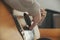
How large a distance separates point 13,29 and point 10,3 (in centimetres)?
9

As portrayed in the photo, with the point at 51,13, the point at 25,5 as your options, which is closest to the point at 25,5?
the point at 25,5

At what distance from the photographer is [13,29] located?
0.52m

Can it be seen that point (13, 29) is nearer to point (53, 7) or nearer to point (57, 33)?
point (57, 33)

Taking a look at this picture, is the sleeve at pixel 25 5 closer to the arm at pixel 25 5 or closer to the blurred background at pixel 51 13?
the arm at pixel 25 5

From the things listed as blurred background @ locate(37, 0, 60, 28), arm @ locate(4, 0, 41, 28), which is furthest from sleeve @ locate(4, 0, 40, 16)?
blurred background @ locate(37, 0, 60, 28)

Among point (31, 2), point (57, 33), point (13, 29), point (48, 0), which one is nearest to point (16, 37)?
point (13, 29)

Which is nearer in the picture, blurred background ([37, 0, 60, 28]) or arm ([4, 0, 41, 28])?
arm ([4, 0, 41, 28])

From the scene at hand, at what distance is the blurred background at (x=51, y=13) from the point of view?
4.87 feet

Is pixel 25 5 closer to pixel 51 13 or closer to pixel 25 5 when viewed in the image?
pixel 25 5

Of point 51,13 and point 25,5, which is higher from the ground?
point 25,5

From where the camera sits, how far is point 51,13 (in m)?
1.56

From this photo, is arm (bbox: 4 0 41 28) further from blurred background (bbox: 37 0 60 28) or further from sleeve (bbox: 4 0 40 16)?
blurred background (bbox: 37 0 60 28)

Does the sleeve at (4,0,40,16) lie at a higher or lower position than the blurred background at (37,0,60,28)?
higher

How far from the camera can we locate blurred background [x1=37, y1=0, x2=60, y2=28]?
149 cm
